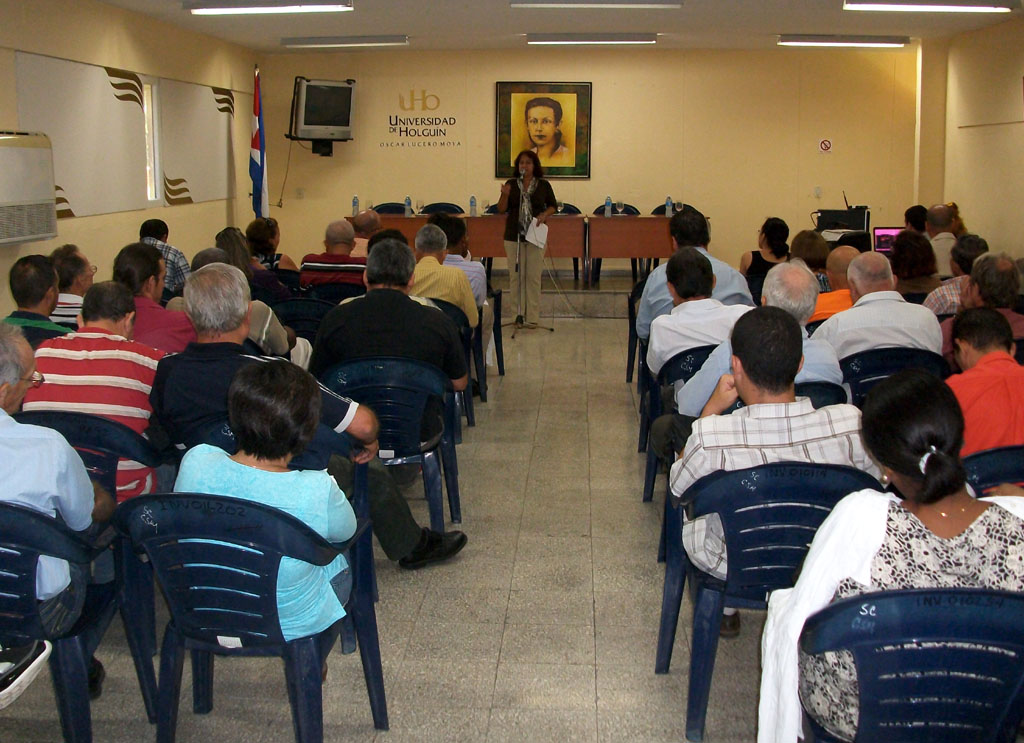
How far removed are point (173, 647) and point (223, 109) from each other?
10281mm

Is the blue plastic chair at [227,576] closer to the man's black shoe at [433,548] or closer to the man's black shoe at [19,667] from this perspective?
the man's black shoe at [19,667]

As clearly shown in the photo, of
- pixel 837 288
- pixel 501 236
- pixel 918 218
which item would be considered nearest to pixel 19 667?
pixel 837 288

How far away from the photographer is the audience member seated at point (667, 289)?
5160 millimetres

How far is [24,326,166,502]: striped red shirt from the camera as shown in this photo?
3094 millimetres

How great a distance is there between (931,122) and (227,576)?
11.3m

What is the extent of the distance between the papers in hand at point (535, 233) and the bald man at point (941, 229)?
320cm

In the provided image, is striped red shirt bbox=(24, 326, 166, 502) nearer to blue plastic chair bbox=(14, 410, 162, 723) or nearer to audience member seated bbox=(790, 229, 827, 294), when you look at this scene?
blue plastic chair bbox=(14, 410, 162, 723)

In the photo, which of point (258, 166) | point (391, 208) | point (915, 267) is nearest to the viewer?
point (915, 267)

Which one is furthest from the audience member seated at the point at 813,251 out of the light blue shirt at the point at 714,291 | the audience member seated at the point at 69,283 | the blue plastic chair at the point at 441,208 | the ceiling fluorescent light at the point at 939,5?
the blue plastic chair at the point at 441,208

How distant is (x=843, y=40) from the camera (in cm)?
1070

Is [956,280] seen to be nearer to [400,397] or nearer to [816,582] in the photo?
[400,397]

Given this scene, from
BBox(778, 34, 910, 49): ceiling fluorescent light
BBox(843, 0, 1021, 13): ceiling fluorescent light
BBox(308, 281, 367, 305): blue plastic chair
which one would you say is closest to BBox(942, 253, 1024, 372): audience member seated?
BBox(308, 281, 367, 305): blue plastic chair

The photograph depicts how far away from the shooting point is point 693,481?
258 cm

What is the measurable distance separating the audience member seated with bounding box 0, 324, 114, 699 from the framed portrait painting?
10.4 m
